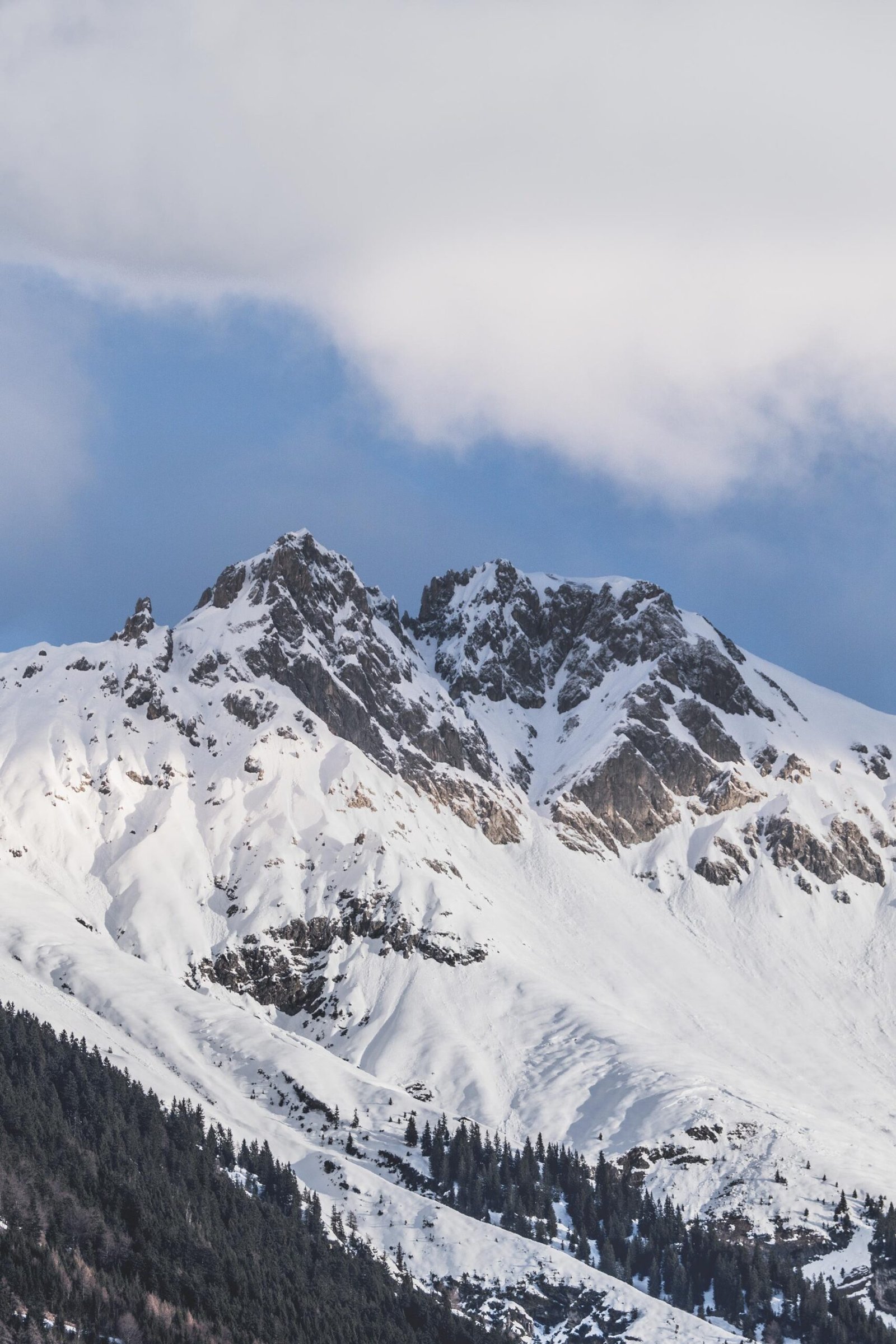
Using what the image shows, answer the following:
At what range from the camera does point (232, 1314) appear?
17125 centimetres

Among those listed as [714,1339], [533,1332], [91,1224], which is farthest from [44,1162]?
[714,1339]

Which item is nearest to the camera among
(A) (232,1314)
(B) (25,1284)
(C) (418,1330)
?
(B) (25,1284)

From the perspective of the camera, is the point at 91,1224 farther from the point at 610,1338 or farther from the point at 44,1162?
the point at 610,1338

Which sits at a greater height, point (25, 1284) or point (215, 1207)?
point (215, 1207)

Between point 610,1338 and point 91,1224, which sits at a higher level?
point 610,1338

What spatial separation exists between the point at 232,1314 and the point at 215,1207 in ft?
91.7

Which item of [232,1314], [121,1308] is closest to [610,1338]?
[232,1314]

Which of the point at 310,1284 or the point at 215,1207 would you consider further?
the point at 215,1207

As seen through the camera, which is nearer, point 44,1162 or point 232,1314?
point 232,1314

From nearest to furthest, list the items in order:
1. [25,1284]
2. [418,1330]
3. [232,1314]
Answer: [25,1284], [232,1314], [418,1330]

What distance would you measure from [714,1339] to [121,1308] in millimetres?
73848

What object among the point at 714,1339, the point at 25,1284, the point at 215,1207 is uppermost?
the point at 714,1339

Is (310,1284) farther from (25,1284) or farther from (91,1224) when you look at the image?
(25,1284)

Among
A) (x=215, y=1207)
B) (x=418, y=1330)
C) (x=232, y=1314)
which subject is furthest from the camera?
(x=215, y=1207)
